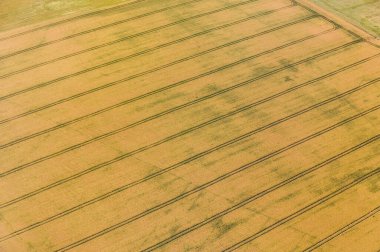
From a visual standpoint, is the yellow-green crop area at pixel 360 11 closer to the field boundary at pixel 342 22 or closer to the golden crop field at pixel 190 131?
the field boundary at pixel 342 22

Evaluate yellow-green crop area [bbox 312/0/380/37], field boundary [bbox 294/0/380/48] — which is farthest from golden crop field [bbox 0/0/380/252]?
yellow-green crop area [bbox 312/0/380/37]

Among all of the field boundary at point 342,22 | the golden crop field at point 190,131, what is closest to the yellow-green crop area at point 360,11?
the field boundary at point 342,22

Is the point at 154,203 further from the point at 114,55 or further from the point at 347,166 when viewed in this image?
the point at 114,55

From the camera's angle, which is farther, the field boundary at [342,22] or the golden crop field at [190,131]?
the field boundary at [342,22]

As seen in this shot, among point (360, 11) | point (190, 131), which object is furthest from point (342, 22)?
point (190, 131)

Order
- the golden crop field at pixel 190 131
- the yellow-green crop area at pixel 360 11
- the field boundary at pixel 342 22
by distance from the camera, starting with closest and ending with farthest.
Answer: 1. the golden crop field at pixel 190 131
2. the field boundary at pixel 342 22
3. the yellow-green crop area at pixel 360 11

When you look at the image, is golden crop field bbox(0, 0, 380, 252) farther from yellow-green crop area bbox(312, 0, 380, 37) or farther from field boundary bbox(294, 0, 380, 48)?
yellow-green crop area bbox(312, 0, 380, 37)

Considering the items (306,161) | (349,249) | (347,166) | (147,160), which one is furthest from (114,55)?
(349,249)
